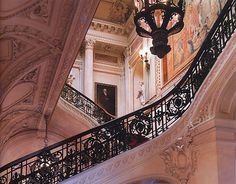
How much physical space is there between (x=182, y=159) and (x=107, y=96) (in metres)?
10.9

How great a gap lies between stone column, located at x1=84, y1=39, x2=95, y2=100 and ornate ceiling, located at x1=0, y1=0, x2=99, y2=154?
18.2 ft

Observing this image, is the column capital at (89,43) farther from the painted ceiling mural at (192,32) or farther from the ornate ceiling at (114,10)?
the painted ceiling mural at (192,32)

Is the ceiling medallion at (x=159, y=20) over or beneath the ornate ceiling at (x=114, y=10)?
beneath

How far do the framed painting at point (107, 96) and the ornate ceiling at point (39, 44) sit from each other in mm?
6052

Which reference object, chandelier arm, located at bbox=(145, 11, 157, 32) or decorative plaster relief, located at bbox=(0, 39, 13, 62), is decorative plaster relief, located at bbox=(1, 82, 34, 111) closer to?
decorative plaster relief, located at bbox=(0, 39, 13, 62)

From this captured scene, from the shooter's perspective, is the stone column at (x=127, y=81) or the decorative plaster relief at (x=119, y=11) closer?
the stone column at (x=127, y=81)

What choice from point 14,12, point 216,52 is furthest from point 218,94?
point 14,12

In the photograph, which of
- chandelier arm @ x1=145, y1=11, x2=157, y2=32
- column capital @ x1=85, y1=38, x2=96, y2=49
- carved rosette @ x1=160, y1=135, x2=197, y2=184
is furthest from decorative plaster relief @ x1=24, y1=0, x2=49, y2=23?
column capital @ x1=85, y1=38, x2=96, y2=49

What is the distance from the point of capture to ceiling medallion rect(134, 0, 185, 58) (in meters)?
4.95

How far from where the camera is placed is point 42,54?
8797mm

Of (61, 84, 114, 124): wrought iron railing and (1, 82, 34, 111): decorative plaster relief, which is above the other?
(61, 84, 114, 124): wrought iron railing

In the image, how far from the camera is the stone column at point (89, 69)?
682 inches

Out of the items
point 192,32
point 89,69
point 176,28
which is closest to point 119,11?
point 89,69

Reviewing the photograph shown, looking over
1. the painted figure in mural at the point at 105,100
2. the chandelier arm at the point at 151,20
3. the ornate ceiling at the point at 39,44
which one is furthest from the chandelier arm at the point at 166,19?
the painted figure in mural at the point at 105,100
